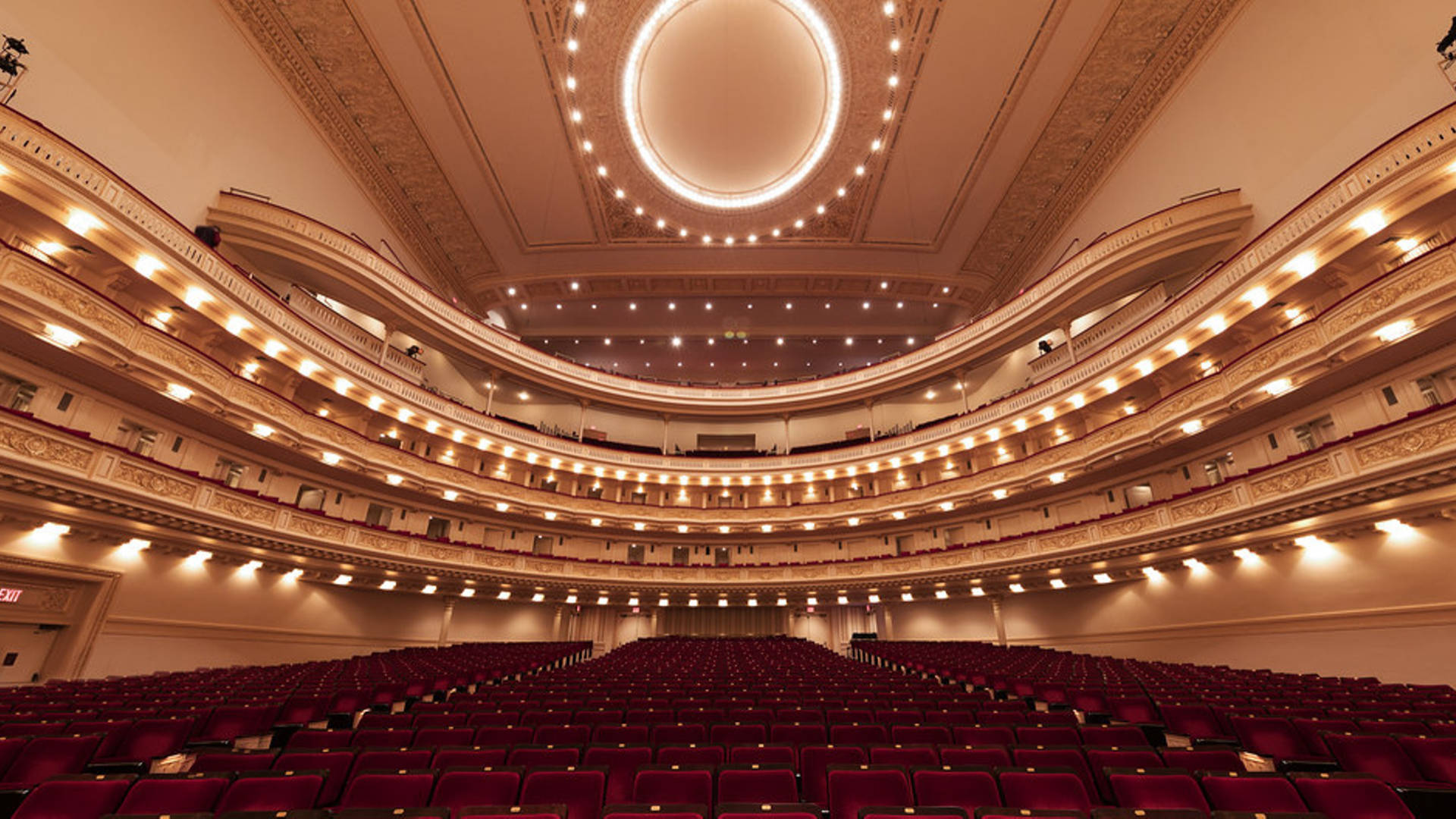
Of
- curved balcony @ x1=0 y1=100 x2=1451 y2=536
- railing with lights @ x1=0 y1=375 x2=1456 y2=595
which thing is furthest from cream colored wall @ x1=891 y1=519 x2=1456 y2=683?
curved balcony @ x1=0 y1=100 x2=1451 y2=536

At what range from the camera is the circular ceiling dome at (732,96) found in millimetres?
16891

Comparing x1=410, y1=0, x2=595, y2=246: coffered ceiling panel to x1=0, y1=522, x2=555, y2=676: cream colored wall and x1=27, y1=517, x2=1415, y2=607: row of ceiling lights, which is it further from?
x1=0, y1=522, x2=555, y2=676: cream colored wall

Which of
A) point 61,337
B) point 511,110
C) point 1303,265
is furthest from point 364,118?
point 1303,265

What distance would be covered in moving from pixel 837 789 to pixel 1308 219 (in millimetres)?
12637

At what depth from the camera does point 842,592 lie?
2045cm

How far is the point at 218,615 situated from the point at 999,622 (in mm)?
Answer: 20794

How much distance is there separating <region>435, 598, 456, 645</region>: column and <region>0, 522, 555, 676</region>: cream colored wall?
165mm

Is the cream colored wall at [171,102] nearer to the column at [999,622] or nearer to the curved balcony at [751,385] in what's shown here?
the curved balcony at [751,385]

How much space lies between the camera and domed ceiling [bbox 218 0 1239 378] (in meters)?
15.6

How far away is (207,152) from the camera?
43.3 feet

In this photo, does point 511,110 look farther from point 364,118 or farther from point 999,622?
point 999,622

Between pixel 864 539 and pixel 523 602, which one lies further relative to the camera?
pixel 864 539

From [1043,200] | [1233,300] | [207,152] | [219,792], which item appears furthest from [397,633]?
[1043,200]

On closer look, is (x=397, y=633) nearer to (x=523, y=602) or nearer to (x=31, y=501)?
(x=523, y=602)
